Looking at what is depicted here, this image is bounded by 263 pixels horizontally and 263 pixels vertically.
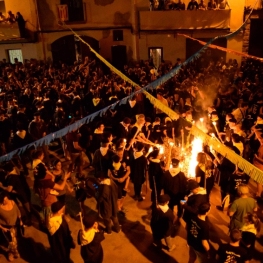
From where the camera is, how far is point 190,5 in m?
19.2

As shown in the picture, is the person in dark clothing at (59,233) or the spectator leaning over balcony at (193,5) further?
the spectator leaning over balcony at (193,5)

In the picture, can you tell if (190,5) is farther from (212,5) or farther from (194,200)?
(194,200)

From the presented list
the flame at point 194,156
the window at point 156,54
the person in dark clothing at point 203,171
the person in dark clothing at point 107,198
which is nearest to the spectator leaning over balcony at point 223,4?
the window at point 156,54

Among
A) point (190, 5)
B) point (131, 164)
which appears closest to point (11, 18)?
point (190, 5)

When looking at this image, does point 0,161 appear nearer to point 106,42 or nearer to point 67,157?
point 67,157

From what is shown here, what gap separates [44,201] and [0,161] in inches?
82.1

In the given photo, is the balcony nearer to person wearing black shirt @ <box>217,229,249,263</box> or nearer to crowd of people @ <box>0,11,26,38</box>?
crowd of people @ <box>0,11,26,38</box>

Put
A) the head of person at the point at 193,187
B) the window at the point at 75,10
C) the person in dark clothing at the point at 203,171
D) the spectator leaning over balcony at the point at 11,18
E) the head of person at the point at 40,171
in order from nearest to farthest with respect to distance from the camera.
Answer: the head of person at the point at 193,187 < the head of person at the point at 40,171 < the person in dark clothing at the point at 203,171 < the spectator leaning over balcony at the point at 11,18 < the window at the point at 75,10

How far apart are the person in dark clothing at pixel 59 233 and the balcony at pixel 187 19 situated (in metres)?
16.9

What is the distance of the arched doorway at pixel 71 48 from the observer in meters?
21.9

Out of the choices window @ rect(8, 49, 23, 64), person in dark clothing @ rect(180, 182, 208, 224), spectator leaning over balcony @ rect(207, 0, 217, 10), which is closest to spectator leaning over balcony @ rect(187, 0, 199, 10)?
spectator leaning over balcony @ rect(207, 0, 217, 10)

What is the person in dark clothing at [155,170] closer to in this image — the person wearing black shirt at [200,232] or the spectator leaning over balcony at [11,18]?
the person wearing black shirt at [200,232]

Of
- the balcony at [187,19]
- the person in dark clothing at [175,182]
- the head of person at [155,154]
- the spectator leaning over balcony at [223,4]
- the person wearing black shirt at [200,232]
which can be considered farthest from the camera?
the balcony at [187,19]

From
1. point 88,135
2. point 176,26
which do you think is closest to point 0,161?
point 88,135
